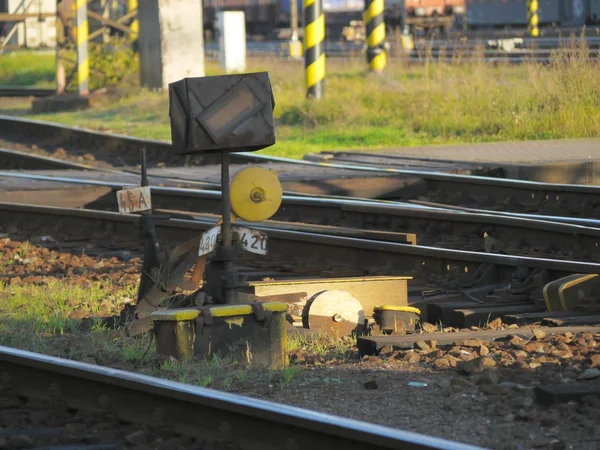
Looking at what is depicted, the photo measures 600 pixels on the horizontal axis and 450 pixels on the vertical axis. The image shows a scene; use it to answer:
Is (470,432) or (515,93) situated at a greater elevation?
(515,93)

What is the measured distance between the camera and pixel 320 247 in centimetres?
900

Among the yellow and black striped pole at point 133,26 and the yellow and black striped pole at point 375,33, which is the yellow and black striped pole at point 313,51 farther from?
the yellow and black striped pole at point 133,26

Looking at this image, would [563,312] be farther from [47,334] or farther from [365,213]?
[365,213]

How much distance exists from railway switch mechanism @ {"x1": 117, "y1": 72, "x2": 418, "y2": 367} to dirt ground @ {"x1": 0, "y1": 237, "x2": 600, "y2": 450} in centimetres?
24

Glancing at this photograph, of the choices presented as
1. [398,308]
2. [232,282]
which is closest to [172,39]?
[398,308]

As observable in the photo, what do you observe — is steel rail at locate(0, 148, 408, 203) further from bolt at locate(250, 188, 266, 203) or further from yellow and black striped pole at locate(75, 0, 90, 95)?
yellow and black striped pole at locate(75, 0, 90, 95)

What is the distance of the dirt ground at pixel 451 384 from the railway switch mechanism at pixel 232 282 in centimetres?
24

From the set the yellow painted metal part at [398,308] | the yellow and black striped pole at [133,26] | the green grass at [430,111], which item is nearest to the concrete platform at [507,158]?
the green grass at [430,111]

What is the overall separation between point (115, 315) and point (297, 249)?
2.14m

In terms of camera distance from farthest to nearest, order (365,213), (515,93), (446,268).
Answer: (515,93) → (365,213) → (446,268)

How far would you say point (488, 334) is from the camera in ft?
20.1

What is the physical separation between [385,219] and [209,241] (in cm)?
391

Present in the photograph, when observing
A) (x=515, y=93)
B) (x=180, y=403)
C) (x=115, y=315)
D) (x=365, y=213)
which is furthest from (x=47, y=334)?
(x=515, y=93)

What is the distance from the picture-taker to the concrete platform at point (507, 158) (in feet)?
41.4
